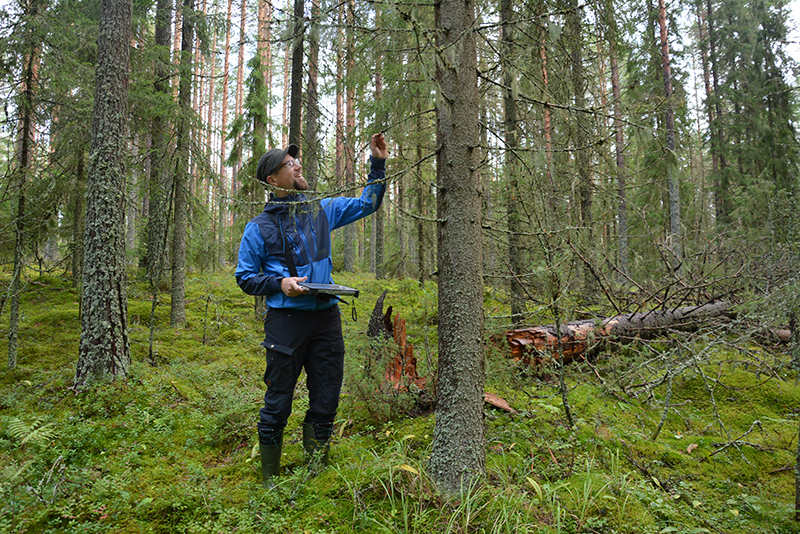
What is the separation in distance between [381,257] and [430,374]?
12.0 meters

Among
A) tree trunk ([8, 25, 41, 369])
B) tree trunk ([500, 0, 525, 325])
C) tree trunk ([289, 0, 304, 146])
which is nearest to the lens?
tree trunk ([500, 0, 525, 325])

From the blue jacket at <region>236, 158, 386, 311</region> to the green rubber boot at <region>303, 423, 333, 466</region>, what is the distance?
0.98 meters

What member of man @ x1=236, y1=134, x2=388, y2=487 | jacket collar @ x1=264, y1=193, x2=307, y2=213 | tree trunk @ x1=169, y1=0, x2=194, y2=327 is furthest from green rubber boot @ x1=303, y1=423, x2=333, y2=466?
tree trunk @ x1=169, y1=0, x2=194, y2=327

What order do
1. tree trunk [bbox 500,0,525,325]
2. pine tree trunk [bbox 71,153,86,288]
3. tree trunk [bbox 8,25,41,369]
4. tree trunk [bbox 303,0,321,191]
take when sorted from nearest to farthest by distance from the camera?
tree trunk [bbox 500,0,525,325] < tree trunk [bbox 8,25,41,369] < tree trunk [bbox 303,0,321,191] < pine tree trunk [bbox 71,153,86,288]

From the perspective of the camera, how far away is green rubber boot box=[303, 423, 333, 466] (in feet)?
10.0

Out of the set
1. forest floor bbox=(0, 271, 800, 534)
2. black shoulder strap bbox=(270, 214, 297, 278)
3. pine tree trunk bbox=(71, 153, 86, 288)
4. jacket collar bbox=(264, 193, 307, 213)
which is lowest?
forest floor bbox=(0, 271, 800, 534)

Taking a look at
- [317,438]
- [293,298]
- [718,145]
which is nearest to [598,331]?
[317,438]

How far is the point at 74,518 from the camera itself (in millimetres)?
2584

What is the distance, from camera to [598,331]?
5.11 meters

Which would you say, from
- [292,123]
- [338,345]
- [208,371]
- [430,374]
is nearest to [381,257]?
[292,123]

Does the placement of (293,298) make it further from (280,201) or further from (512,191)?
(512,191)

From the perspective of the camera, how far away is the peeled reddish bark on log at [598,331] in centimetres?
488

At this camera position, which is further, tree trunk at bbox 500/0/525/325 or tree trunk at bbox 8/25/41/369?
tree trunk at bbox 8/25/41/369

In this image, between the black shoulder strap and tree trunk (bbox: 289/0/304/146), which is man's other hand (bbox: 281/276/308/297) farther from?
tree trunk (bbox: 289/0/304/146)
